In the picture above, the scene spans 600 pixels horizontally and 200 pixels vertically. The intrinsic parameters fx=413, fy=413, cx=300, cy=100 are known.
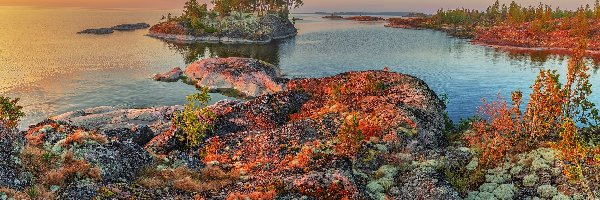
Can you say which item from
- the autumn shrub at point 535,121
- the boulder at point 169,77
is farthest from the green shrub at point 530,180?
the boulder at point 169,77

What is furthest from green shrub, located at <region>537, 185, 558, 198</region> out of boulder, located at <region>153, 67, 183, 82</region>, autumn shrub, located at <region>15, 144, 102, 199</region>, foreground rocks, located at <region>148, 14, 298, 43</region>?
foreground rocks, located at <region>148, 14, 298, 43</region>

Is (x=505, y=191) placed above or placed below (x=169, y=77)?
below

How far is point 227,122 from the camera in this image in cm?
3800

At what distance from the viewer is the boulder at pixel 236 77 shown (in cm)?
6431

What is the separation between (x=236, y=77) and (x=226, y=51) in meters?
53.6

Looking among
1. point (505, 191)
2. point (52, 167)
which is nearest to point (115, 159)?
point (52, 167)

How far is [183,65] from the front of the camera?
91.8 metres

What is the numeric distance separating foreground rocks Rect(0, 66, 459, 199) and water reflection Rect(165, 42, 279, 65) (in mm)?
58017

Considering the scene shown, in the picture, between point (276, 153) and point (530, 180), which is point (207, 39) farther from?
point (530, 180)

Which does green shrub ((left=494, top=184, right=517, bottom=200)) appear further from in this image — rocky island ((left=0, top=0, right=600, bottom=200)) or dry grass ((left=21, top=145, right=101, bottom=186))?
dry grass ((left=21, top=145, right=101, bottom=186))

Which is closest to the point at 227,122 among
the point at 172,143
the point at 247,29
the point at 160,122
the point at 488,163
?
the point at 172,143

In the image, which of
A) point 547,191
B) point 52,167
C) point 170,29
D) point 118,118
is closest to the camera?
point 52,167

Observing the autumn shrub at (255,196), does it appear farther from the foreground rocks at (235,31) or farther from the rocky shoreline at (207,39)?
the foreground rocks at (235,31)

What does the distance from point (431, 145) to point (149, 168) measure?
65.0 feet
